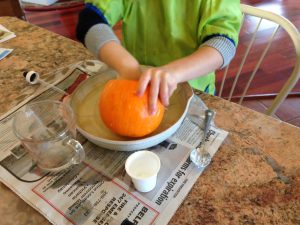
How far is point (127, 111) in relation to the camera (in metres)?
0.50

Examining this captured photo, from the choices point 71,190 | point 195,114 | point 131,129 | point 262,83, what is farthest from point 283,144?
point 262,83

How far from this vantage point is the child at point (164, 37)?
0.58 metres

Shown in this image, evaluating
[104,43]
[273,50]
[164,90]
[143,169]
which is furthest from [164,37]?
[273,50]

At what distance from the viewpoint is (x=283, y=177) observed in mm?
488

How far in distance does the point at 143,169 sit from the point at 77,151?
14 cm

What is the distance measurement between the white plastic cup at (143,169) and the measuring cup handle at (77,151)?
0.11m

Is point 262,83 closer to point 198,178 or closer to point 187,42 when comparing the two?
point 187,42

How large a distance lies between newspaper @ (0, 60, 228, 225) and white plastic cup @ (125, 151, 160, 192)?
0.06 feet

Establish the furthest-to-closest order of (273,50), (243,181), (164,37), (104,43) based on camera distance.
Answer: (273,50), (164,37), (104,43), (243,181)

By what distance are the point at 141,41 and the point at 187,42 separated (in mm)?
138

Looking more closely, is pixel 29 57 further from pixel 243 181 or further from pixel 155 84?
pixel 243 181

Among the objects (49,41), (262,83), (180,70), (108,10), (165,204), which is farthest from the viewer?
(262,83)

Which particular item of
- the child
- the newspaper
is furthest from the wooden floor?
the newspaper

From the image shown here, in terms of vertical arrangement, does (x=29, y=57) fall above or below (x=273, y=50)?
above
